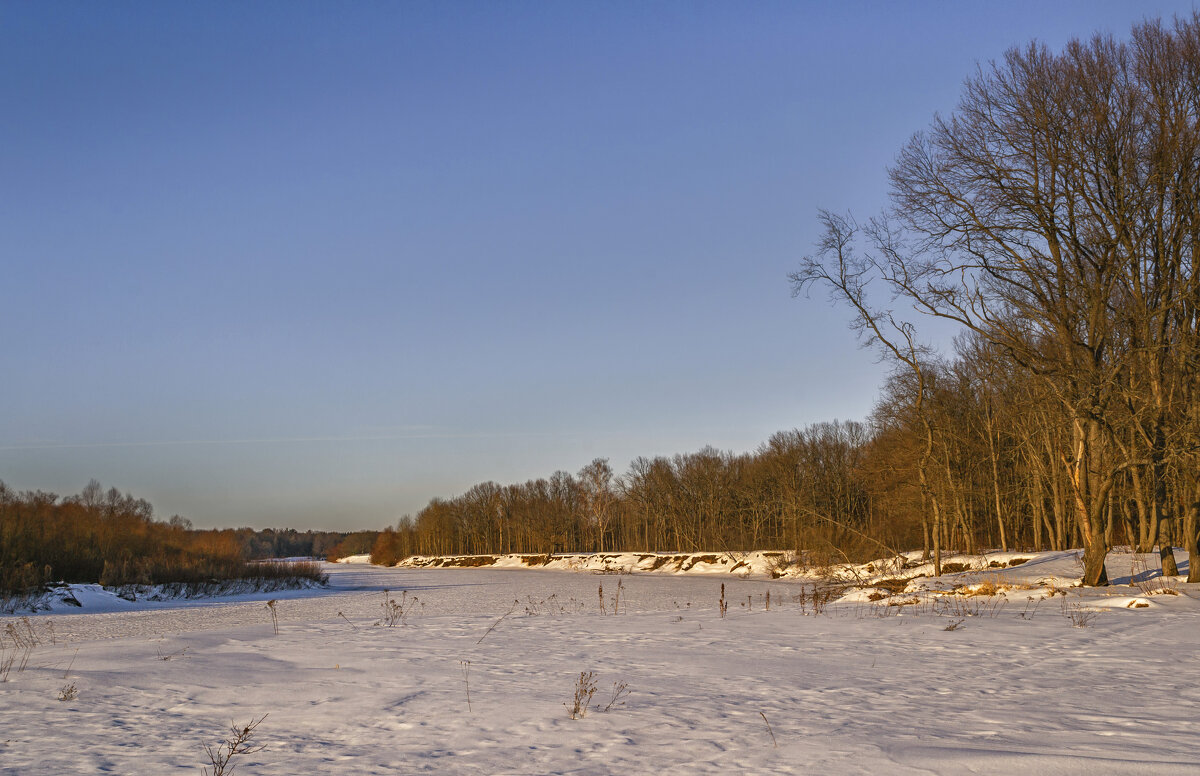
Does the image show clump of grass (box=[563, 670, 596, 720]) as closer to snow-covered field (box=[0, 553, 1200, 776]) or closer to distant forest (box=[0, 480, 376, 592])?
snow-covered field (box=[0, 553, 1200, 776])

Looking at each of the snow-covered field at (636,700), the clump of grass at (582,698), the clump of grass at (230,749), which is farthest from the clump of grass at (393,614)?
the clump of grass at (230,749)

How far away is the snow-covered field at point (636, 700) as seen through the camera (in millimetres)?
4797

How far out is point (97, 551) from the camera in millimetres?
34125

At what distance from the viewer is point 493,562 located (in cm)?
8844

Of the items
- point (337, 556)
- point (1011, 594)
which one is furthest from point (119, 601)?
point (337, 556)

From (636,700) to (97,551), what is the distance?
35252 millimetres

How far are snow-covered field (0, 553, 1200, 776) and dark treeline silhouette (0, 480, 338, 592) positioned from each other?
2410 cm

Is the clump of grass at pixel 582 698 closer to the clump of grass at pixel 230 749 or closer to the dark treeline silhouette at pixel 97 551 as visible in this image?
the clump of grass at pixel 230 749

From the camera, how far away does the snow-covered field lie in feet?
15.7

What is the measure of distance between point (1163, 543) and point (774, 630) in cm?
1144

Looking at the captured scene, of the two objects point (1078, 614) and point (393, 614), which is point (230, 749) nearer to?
point (393, 614)

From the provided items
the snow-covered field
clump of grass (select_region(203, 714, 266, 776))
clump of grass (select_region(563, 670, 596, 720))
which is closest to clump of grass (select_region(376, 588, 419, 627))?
the snow-covered field

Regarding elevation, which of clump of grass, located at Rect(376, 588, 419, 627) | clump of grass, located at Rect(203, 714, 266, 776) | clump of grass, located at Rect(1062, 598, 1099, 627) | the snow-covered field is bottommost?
clump of grass, located at Rect(376, 588, 419, 627)

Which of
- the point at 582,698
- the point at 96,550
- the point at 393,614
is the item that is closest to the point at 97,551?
the point at 96,550
